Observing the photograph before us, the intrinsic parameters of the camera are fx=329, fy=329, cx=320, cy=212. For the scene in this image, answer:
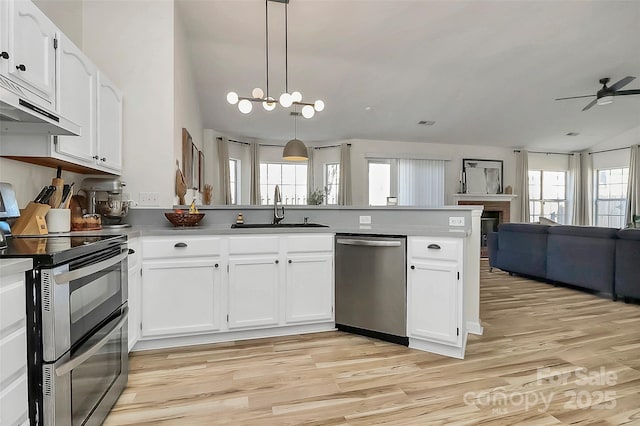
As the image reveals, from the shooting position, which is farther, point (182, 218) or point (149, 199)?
point (149, 199)

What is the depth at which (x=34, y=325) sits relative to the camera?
117 cm

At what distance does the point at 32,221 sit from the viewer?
1912mm

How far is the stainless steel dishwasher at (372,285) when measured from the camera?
8.34 ft

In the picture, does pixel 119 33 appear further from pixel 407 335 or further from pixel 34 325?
pixel 407 335

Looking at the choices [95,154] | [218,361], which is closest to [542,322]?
[218,361]

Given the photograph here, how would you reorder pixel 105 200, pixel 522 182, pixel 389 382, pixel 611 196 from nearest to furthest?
pixel 389 382 → pixel 105 200 → pixel 522 182 → pixel 611 196

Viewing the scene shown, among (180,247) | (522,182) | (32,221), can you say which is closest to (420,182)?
(522,182)

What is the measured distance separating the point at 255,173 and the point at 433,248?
528 cm

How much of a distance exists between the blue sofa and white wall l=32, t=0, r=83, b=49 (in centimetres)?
595

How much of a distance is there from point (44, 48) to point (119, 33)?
4.78 feet

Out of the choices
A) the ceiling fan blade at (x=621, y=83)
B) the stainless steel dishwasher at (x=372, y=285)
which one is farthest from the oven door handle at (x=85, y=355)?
the ceiling fan blade at (x=621, y=83)

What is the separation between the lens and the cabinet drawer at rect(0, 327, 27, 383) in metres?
1.02

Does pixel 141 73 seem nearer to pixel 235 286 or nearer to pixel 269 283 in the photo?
pixel 235 286

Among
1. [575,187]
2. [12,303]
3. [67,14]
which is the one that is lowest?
[12,303]
